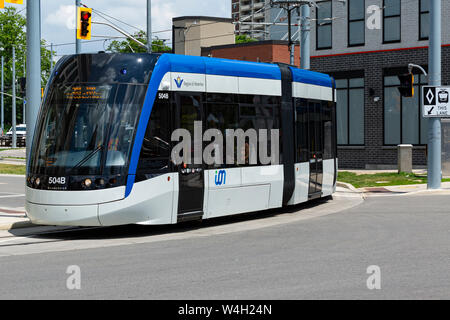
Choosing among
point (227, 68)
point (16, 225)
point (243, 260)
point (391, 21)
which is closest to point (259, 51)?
point (391, 21)

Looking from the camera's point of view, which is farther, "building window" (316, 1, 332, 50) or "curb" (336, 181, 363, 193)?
"building window" (316, 1, 332, 50)

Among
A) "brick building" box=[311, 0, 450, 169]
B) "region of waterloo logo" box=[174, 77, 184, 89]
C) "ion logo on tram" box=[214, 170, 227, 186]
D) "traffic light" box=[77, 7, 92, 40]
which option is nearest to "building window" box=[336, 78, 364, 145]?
"brick building" box=[311, 0, 450, 169]

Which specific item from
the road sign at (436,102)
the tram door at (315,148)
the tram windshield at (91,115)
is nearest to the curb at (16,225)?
the tram windshield at (91,115)

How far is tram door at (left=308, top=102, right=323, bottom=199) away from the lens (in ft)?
54.3

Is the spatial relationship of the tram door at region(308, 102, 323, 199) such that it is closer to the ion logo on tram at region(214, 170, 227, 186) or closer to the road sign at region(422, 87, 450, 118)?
the ion logo on tram at region(214, 170, 227, 186)

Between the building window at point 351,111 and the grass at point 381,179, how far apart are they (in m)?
5.55

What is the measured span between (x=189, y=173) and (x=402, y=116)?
21402 millimetres

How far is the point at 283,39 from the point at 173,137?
147 ft

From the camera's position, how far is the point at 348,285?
300 inches

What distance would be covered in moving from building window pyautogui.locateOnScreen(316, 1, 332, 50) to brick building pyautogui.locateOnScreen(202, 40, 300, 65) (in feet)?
55.5

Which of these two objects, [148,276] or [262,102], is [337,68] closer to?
[262,102]

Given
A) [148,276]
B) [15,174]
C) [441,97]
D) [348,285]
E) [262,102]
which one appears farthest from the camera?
[15,174]

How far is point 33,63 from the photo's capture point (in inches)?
571
